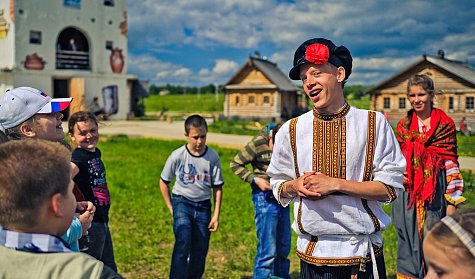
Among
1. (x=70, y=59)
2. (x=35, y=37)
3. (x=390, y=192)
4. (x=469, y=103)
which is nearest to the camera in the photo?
(x=390, y=192)

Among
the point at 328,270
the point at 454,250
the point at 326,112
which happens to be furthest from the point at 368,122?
the point at 454,250

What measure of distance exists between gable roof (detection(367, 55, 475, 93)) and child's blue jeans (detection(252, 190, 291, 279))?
23.2m

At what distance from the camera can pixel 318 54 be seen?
9.36 feet

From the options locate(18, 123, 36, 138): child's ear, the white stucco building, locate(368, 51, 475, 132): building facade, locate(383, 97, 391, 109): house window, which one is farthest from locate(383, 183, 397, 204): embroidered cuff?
locate(383, 97, 391, 109): house window

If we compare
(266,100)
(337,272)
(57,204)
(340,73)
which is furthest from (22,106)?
(266,100)

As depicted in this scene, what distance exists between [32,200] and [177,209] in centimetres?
316

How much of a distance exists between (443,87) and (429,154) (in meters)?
23.8

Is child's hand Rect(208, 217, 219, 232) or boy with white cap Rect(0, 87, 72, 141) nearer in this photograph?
boy with white cap Rect(0, 87, 72, 141)

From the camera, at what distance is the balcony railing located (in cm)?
3116

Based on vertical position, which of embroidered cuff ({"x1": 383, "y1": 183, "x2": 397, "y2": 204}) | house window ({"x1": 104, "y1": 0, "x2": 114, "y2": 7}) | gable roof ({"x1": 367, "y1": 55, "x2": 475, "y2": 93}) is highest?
house window ({"x1": 104, "y1": 0, "x2": 114, "y2": 7})

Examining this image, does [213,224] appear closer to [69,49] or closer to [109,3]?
[69,49]

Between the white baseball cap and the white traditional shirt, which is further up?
the white baseball cap

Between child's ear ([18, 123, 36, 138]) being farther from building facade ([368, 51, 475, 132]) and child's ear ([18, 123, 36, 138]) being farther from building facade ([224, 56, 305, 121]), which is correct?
building facade ([224, 56, 305, 121])

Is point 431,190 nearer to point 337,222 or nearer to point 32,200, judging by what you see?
point 337,222
